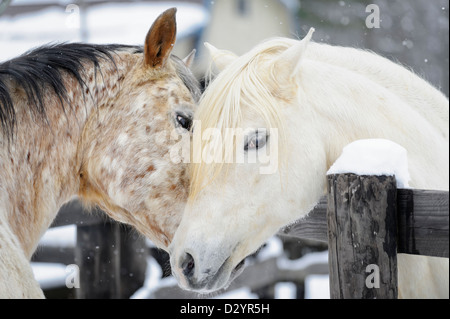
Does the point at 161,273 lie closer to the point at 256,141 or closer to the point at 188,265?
the point at 188,265

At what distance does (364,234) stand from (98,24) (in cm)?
305

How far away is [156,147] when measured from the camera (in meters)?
1.83

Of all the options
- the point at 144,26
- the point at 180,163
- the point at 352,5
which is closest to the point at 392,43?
the point at 352,5

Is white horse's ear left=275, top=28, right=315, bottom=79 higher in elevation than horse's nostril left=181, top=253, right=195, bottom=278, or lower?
higher

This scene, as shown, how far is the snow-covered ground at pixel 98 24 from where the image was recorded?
11.0 feet

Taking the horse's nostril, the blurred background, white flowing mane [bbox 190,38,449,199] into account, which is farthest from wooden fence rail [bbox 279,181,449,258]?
the blurred background

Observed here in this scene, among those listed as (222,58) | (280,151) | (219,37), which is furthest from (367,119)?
(219,37)

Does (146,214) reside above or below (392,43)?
below

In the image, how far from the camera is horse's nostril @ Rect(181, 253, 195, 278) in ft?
4.95

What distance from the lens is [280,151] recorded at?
1.53 meters

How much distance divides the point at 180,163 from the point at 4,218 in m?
0.66

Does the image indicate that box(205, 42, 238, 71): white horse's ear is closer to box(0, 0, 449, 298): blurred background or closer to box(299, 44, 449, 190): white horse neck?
box(299, 44, 449, 190): white horse neck

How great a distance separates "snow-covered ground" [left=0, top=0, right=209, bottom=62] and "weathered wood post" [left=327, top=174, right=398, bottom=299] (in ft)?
6.79
